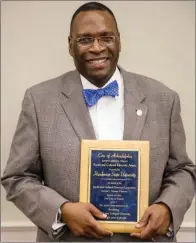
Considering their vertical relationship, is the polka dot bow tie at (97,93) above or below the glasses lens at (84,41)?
below

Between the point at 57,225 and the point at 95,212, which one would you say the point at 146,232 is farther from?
the point at 57,225

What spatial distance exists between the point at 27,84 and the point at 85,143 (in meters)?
0.93

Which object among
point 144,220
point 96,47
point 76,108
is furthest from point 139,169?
point 96,47

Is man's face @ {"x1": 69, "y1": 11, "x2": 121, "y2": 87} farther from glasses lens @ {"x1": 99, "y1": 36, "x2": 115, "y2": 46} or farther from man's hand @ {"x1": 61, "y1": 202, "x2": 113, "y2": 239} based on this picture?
man's hand @ {"x1": 61, "y1": 202, "x2": 113, "y2": 239}

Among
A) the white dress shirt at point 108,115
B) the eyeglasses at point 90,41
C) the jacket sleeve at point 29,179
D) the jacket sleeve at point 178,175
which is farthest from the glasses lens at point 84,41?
the jacket sleeve at point 178,175

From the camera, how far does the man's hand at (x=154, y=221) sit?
4.11ft

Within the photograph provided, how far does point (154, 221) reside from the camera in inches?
49.3

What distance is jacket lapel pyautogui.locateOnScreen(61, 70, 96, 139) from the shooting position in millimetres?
1358

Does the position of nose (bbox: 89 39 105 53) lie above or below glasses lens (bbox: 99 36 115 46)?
below

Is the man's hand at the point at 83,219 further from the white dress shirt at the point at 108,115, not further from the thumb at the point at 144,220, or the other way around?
the white dress shirt at the point at 108,115

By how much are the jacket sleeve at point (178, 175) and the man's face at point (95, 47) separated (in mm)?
305

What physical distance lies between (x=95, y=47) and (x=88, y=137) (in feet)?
1.05

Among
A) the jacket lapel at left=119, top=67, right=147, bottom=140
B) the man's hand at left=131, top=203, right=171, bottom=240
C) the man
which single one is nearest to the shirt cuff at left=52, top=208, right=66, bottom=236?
the man

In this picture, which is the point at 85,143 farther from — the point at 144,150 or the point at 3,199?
the point at 3,199
